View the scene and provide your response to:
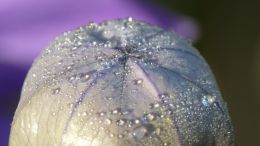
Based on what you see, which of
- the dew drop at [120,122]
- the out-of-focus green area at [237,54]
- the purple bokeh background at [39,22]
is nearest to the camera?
the dew drop at [120,122]

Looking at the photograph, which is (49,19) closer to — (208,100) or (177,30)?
(177,30)

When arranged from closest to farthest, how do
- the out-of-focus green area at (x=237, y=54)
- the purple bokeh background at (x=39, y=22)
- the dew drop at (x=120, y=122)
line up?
the dew drop at (x=120, y=122) → the purple bokeh background at (x=39, y=22) → the out-of-focus green area at (x=237, y=54)

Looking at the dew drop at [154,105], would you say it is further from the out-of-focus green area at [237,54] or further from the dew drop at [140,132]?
the out-of-focus green area at [237,54]

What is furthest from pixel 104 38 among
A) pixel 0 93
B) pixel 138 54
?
pixel 0 93

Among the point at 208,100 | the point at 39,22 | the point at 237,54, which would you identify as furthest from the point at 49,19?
the point at 208,100

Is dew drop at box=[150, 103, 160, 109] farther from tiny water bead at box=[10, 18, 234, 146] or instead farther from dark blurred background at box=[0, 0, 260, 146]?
dark blurred background at box=[0, 0, 260, 146]

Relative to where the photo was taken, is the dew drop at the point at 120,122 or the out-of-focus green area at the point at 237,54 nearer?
the dew drop at the point at 120,122

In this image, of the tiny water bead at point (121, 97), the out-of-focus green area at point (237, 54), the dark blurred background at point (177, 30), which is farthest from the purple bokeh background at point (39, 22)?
the tiny water bead at point (121, 97)
